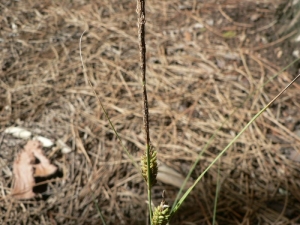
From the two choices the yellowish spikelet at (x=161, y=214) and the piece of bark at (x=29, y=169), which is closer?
the yellowish spikelet at (x=161, y=214)

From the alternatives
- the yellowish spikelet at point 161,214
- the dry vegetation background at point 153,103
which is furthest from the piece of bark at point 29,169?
the yellowish spikelet at point 161,214

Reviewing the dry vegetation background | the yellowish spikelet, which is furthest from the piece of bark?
the yellowish spikelet

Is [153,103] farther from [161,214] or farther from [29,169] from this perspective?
[161,214]

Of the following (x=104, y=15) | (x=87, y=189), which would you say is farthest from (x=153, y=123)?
(x=104, y=15)

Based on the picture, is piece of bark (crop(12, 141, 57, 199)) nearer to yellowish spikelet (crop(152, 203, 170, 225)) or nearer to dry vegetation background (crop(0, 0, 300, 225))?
dry vegetation background (crop(0, 0, 300, 225))

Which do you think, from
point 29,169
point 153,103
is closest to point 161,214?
point 29,169

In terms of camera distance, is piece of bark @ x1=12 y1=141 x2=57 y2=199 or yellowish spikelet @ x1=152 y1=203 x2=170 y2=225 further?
piece of bark @ x1=12 y1=141 x2=57 y2=199

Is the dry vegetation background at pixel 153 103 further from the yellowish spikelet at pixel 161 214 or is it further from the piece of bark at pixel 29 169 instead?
the yellowish spikelet at pixel 161 214
